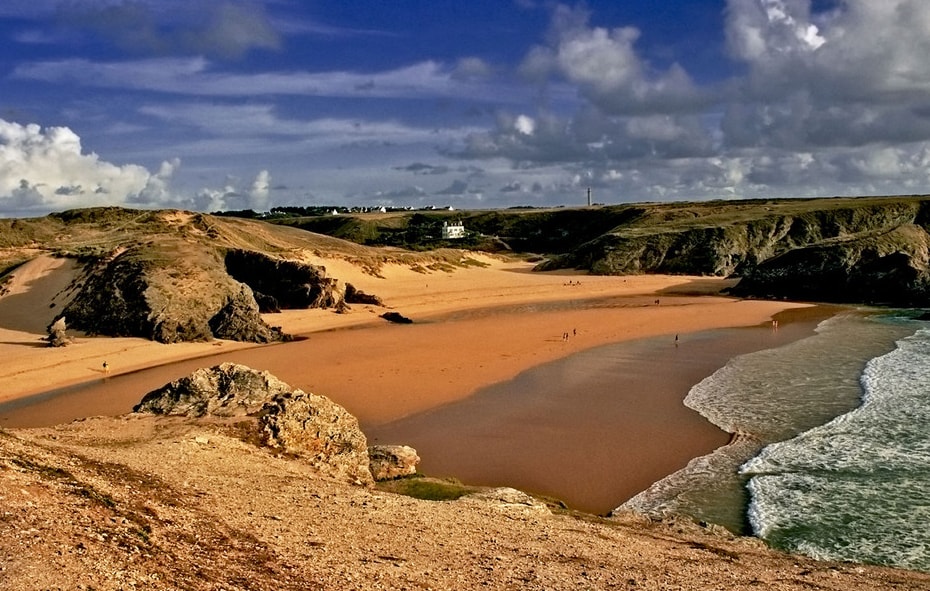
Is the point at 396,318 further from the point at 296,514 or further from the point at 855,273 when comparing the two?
the point at 855,273

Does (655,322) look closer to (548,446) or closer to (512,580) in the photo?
(548,446)

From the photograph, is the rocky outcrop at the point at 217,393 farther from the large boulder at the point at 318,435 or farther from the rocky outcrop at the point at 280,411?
the large boulder at the point at 318,435

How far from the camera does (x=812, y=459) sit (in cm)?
1529

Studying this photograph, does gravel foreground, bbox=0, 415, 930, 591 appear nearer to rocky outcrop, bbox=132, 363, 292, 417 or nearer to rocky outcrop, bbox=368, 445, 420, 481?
rocky outcrop, bbox=132, 363, 292, 417

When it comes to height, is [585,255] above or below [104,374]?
above

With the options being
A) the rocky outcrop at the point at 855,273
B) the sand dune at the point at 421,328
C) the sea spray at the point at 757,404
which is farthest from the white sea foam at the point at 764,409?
the rocky outcrop at the point at 855,273

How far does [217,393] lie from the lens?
14.0 metres

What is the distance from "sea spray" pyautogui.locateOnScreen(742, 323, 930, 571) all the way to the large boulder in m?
7.11

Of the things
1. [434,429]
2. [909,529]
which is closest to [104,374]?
[434,429]

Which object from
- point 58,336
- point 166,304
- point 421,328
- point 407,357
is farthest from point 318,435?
point 421,328

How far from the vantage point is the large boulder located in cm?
1217

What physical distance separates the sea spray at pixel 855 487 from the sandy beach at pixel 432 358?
2.17 metres

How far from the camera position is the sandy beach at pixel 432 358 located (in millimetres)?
17781

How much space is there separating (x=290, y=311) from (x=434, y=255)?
30.4 meters
